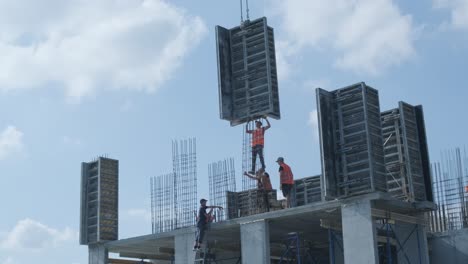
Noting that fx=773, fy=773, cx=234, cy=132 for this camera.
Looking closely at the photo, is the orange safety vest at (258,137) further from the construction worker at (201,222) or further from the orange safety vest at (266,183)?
the construction worker at (201,222)

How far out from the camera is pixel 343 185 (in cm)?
2573

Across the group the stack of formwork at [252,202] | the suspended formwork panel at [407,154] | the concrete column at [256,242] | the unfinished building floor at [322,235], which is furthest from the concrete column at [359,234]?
the stack of formwork at [252,202]

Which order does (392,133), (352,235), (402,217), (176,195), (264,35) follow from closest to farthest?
1. (352,235)
2. (402,217)
3. (392,133)
4. (264,35)
5. (176,195)

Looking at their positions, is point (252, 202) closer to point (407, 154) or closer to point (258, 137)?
point (258, 137)

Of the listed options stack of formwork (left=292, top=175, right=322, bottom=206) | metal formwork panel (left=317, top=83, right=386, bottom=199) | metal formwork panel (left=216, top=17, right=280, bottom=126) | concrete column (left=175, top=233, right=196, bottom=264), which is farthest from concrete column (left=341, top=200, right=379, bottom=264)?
stack of formwork (left=292, top=175, right=322, bottom=206)

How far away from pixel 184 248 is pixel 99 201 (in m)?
6.00

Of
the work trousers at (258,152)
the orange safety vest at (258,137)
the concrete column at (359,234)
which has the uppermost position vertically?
the orange safety vest at (258,137)

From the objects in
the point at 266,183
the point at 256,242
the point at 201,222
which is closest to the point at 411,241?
the point at 256,242

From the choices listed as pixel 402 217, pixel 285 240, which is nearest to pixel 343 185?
pixel 402 217

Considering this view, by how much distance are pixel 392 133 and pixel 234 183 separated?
7666 millimetres

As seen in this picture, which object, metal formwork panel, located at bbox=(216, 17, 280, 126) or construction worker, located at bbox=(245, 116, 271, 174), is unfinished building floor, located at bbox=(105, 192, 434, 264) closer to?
construction worker, located at bbox=(245, 116, 271, 174)

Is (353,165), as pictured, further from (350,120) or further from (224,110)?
(224,110)

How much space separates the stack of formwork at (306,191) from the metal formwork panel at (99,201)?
9386mm

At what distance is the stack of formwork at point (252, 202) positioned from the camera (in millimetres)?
30328
